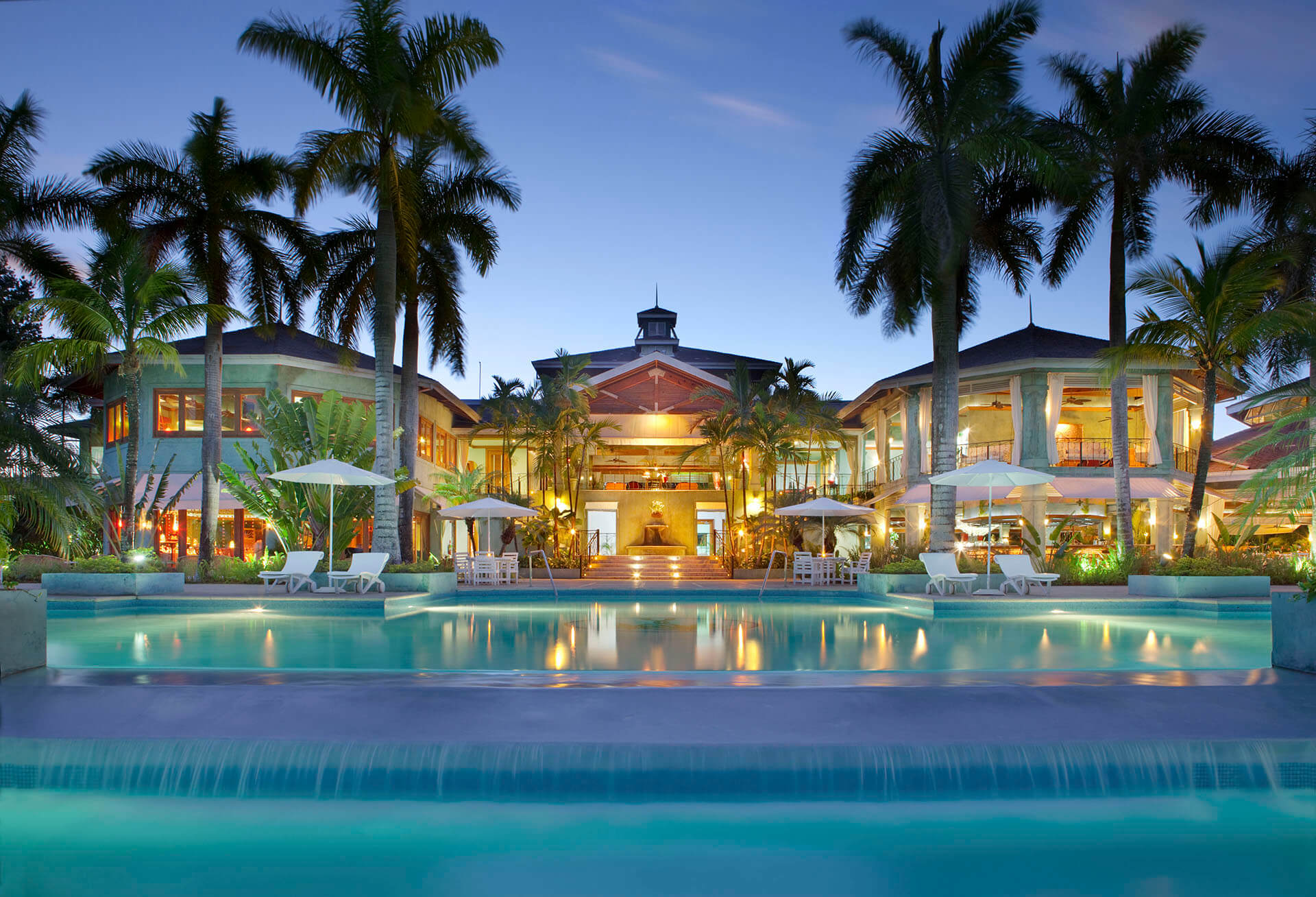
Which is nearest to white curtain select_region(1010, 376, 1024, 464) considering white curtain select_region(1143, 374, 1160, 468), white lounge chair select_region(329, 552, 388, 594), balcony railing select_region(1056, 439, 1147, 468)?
balcony railing select_region(1056, 439, 1147, 468)

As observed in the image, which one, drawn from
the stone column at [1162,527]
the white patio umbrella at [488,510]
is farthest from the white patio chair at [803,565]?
the stone column at [1162,527]

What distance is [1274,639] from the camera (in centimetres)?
755

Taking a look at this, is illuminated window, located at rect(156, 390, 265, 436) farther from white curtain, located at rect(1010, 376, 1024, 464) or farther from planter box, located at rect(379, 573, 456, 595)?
white curtain, located at rect(1010, 376, 1024, 464)

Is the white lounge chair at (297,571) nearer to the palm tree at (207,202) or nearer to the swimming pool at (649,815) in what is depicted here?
the palm tree at (207,202)

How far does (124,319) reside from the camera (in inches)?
694

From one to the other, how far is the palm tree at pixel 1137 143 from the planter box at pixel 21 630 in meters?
18.8

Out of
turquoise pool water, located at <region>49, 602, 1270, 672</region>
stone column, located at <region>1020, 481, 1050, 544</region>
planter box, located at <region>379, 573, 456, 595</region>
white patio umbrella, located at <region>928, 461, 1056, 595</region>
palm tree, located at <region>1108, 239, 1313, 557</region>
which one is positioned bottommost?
turquoise pool water, located at <region>49, 602, 1270, 672</region>

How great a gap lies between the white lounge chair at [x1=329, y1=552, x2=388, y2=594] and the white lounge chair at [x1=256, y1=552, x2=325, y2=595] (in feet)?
1.36

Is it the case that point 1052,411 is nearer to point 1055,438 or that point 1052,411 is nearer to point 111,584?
point 1055,438

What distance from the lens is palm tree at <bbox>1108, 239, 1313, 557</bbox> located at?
17.4m

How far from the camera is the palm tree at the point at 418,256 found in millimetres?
22141

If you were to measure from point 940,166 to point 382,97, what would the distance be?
33.9ft

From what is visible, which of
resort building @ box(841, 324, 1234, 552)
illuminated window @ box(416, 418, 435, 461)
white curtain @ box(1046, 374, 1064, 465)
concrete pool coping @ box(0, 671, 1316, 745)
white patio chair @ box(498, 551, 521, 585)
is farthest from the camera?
illuminated window @ box(416, 418, 435, 461)

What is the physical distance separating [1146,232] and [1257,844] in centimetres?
1796
